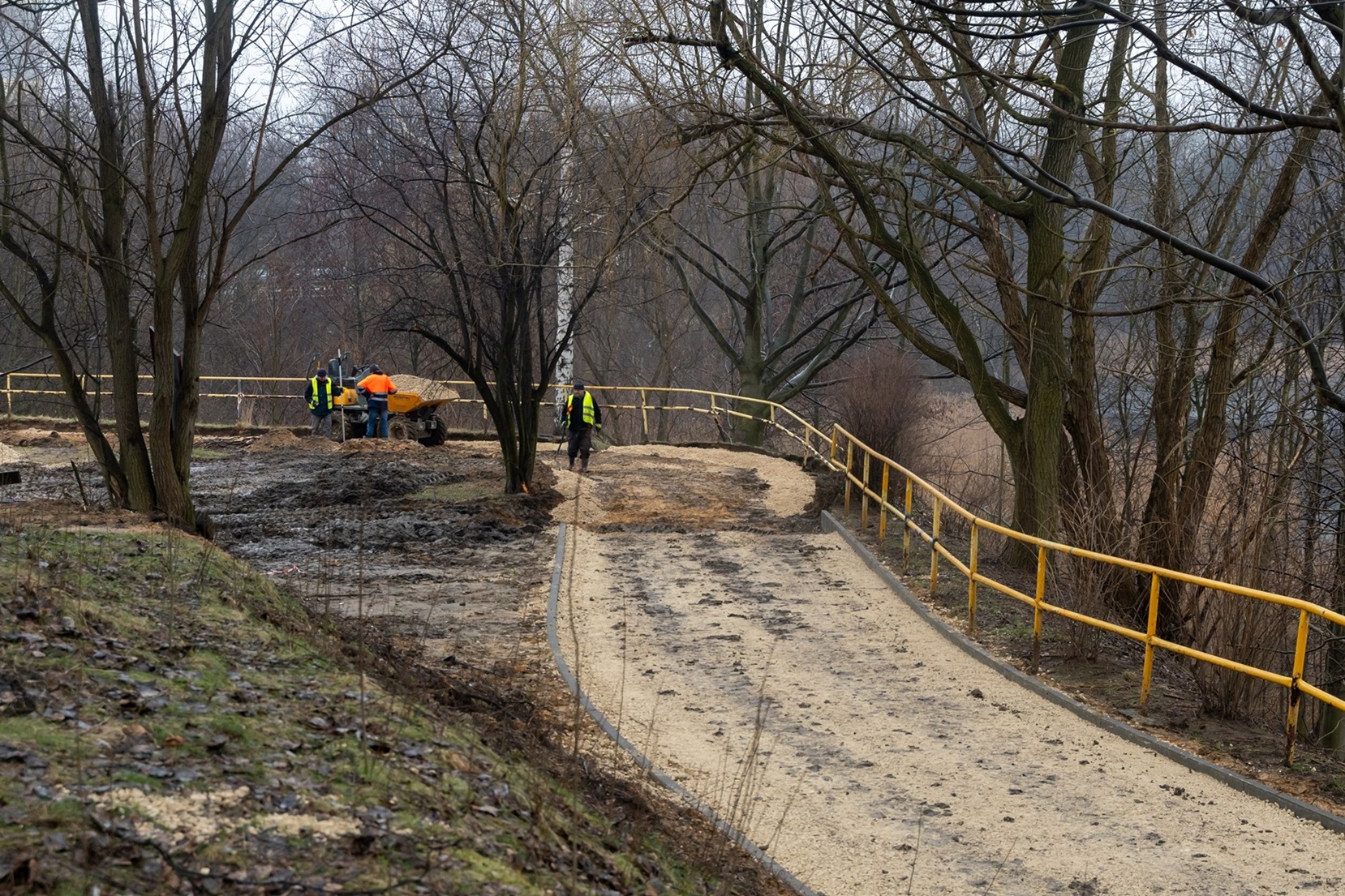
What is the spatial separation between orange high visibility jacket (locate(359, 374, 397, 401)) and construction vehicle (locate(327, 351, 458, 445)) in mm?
300

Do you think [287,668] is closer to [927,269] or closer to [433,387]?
[927,269]

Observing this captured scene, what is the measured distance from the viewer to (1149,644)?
9453 millimetres

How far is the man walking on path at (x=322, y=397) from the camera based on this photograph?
28.1m

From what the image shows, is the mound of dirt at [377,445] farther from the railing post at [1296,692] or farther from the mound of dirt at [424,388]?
the railing post at [1296,692]

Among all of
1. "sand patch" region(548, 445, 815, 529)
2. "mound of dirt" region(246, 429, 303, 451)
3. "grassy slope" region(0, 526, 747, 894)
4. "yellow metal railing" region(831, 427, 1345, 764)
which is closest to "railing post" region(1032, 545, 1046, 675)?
"yellow metal railing" region(831, 427, 1345, 764)

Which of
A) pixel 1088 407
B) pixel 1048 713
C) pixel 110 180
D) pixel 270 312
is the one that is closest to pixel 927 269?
pixel 1088 407

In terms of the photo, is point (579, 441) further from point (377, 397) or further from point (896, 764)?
point (896, 764)

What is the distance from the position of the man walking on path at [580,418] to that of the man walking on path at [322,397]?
23.6 feet

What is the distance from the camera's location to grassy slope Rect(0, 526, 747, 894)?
179 inches

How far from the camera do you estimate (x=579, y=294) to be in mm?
37781

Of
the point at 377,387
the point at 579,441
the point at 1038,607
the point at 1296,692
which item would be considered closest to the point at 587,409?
the point at 579,441

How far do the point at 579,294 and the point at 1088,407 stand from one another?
22.1 metres

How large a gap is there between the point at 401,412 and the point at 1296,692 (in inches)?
882

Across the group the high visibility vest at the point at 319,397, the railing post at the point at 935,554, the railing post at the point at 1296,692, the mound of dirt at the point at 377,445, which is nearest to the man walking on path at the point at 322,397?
the high visibility vest at the point at 319,397
